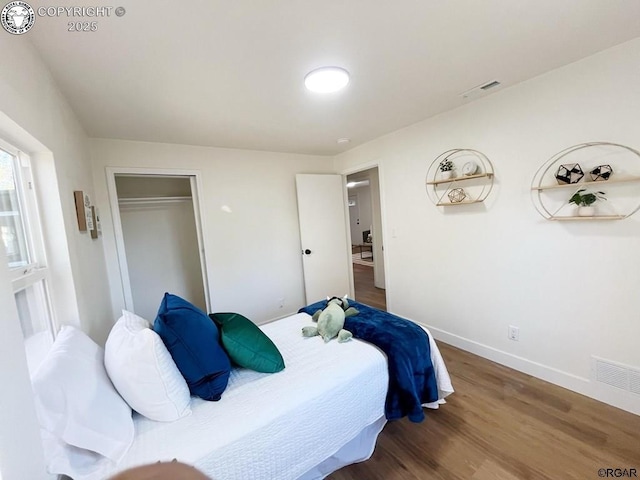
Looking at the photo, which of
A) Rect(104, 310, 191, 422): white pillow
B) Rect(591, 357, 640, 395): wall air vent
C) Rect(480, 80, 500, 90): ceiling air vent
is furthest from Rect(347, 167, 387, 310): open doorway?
Rect(104, 310, 191, 422): white pillow

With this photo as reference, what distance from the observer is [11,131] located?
111 cm

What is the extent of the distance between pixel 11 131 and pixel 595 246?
331cm

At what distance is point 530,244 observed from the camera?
2150mm

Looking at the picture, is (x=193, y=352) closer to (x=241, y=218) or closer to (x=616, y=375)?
(x=241, y=218)

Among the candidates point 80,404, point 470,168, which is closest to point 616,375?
point 470,168

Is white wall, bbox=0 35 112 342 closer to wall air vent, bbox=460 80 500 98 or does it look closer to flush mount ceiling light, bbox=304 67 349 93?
flush mount ceiling light, bbox=304 67 349 93

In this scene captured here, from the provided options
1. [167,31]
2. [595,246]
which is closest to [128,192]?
[167,31]

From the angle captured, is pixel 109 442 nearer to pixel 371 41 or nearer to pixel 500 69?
pixel 371 41

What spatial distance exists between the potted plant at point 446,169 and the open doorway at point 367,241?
5.20ft

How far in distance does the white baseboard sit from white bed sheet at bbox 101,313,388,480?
149 centimetres

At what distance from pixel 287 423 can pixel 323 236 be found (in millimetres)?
2830

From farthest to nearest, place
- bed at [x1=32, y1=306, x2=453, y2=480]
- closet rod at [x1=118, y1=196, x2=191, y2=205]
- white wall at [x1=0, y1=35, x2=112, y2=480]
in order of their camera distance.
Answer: closet rod at [x1=118, y1=196, x2=191, y2=205] < bed at [x1=32, y1=306, x2=453, y2=480] < white wall at [x1=0, y1=35, x2=112, y2=480]

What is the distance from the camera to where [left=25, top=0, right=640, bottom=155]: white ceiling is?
4.03 ft

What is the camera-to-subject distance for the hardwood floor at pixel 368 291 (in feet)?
14.1
